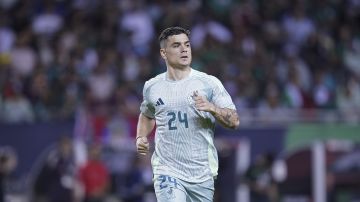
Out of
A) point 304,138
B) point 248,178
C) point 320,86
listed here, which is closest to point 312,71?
point 320,86

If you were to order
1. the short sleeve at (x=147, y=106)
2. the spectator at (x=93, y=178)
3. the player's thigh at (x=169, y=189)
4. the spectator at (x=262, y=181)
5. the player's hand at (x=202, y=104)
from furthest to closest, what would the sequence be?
the spectator at (x=262, y=181), the spectator at (x=93, y=178), the short sleeve at (x=147, y=106), the player's thigh at (x=169, y=189), the player's hand at (x=202, y=104)

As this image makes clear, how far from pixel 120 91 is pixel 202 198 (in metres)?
10.0

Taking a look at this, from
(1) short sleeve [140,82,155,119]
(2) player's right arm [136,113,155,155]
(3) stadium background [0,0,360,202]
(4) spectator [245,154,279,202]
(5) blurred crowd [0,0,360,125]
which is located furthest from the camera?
(5) blurred crowd [0,0,360,125]

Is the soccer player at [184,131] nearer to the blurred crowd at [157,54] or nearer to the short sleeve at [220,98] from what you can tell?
the short sleeve at [220,98]

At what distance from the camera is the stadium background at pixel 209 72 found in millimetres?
18453

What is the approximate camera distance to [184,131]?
912 centimetres

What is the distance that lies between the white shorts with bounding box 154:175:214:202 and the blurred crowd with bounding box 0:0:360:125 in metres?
9.36

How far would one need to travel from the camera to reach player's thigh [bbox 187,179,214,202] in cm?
911

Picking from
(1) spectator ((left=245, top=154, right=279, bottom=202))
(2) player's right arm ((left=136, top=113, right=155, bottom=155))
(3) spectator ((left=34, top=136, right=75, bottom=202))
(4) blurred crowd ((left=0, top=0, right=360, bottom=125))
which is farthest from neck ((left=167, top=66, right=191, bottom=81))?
(4) blurred crowd ((left=0, top=0, right=360, bottom=125))

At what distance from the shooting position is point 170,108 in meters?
9.16

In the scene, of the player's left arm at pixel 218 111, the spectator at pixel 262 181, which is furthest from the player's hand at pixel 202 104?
the spectator at pixel 262 181

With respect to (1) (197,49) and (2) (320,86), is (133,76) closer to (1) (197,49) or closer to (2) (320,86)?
(1) (197,49)

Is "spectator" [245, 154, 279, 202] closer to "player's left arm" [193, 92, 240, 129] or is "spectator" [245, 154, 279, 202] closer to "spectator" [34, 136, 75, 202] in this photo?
"spectator" [34, 136, 75, 202]

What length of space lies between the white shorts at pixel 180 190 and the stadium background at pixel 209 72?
351 inches
